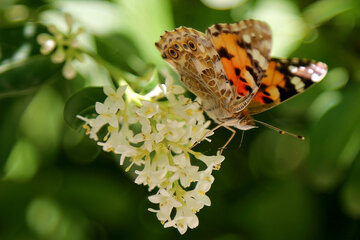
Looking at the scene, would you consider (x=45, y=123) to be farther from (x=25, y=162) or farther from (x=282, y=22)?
(x=282, y=22)

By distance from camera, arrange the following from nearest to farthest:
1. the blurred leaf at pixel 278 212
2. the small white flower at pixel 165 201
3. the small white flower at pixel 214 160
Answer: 1. the small white flower at pixel 165 201
2. the small white flower at pixel 214 160
3. the blurred leaf at pixel 278 212

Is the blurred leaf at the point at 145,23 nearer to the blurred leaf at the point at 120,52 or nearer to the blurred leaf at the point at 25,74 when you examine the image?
the blurred leaf at the point at 120,52

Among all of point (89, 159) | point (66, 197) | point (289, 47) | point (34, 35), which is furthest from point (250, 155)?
point (34, 35)

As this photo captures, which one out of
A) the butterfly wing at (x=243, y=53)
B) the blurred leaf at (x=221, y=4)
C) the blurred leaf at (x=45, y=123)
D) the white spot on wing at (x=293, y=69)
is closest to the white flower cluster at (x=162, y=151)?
the butterfly wing at (x=243, y=53)

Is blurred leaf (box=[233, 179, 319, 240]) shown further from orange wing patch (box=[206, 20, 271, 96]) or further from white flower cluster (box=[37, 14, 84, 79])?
white flower cluster (box=[37, 14, 84, 79])

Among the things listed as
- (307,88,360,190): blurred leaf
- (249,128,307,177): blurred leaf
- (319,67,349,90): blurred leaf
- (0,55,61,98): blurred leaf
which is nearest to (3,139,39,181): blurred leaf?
(0,55,61,98): blurred leaf
